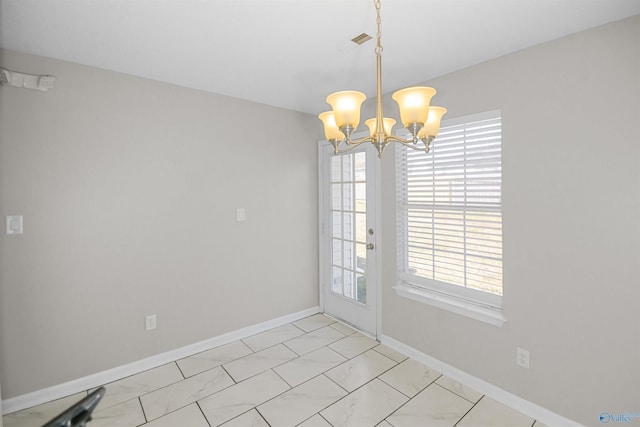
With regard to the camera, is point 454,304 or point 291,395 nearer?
point 291,395

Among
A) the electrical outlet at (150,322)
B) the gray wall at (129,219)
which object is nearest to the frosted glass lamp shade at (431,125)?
the gray wall at (129,219)

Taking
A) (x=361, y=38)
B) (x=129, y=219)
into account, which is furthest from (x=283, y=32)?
(x=129, y=219)

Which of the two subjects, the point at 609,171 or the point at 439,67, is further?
the point at 439,67

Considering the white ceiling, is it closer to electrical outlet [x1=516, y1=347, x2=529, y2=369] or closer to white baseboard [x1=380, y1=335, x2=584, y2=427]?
electrical outlet [x1=516, y1=347, x2=529, y2=369]

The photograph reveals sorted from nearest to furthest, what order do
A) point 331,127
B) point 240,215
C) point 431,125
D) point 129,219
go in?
Result: 1. point 431,125
2. point 331,127
3. point 129,219
4. point 240,215

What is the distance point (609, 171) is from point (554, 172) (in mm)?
257

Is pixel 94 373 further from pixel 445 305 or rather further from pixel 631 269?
pixel 631 269

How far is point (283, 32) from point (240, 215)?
1.80 meters

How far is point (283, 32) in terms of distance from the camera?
1858 millimetres

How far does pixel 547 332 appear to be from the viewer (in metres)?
1.99

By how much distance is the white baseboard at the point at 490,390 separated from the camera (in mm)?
1952

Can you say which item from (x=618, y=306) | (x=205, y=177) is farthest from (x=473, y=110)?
(x=205, y=177)

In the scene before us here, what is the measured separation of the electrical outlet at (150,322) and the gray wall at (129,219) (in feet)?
0.15

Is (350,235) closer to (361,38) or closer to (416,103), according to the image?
(361,38)
